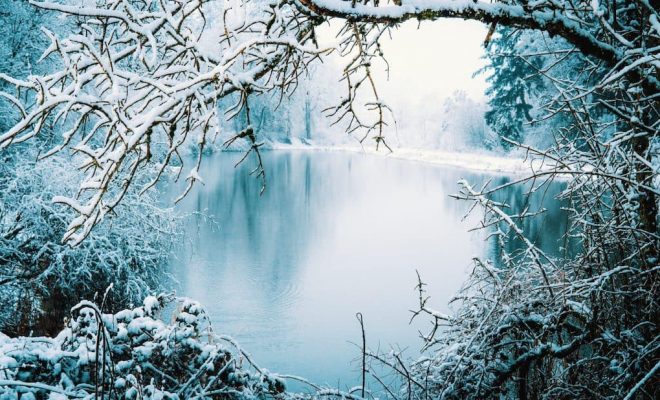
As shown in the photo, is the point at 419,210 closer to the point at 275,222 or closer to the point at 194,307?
the point at 275,222

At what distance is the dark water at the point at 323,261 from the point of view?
968 cm

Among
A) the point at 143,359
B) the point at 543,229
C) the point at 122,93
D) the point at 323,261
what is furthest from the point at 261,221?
the point at 122,93

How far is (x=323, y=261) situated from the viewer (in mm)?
14664

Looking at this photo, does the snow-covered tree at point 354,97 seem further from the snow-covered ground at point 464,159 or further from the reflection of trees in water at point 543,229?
the snow-covered ground at point 464,159

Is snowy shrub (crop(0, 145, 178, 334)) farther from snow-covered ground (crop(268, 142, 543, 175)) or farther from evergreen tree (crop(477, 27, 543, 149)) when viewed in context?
evergreen tree (crop(477, 27, 543, 149))

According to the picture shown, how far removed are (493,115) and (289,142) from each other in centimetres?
2924

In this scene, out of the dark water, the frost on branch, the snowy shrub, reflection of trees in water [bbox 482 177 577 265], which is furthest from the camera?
reflection of trees in water [bbox 482 177 577 265]

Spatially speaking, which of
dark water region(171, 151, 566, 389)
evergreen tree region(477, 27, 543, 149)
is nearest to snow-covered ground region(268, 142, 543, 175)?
evergreen tree region(477, 27, 543, 149)

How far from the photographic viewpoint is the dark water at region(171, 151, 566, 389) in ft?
31.8

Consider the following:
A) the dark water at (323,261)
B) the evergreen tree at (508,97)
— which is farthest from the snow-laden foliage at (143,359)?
the evergreen tree at (508,97)

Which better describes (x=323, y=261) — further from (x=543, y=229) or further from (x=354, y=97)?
(x=354, y=97)

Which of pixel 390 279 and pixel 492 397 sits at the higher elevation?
pixel 492 397

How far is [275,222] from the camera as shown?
18.4m

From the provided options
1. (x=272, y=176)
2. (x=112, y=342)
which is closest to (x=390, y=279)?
(x=112, y=342)
